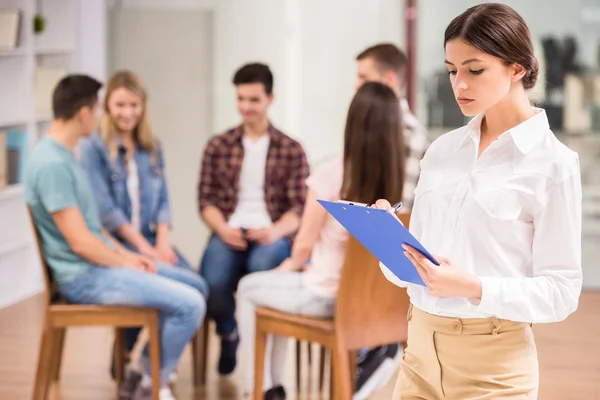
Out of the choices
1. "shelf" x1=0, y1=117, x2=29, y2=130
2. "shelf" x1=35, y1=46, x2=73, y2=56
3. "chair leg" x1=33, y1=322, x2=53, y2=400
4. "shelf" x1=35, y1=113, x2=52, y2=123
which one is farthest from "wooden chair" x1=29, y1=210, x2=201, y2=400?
"shelf" x1=35, y1=46, x2=73, y2=56

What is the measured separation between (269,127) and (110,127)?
721 millimetres

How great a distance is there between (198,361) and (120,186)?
0.83 metres

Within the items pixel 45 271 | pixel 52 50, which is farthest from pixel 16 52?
pixel 45 271

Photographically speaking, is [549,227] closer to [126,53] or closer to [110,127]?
[110,127]

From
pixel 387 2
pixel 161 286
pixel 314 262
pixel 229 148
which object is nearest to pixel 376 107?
pixel 314 262

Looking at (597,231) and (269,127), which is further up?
(269,127)

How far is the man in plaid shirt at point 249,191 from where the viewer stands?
4.40 m

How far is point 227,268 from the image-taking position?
4.35m

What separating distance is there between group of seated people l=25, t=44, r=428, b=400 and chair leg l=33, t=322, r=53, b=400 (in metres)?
0.16

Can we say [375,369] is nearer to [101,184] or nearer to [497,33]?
[101,184]

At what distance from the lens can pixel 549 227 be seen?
5.97 feet

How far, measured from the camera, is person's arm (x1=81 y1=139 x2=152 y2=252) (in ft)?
14.3

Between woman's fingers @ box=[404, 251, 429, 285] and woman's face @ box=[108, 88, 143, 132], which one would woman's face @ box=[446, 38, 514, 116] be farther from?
woman's face @ box=[108, 88, 143, 132]

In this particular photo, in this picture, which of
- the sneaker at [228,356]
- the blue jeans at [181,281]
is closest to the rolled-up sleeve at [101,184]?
the blue jeans at [181,281]
